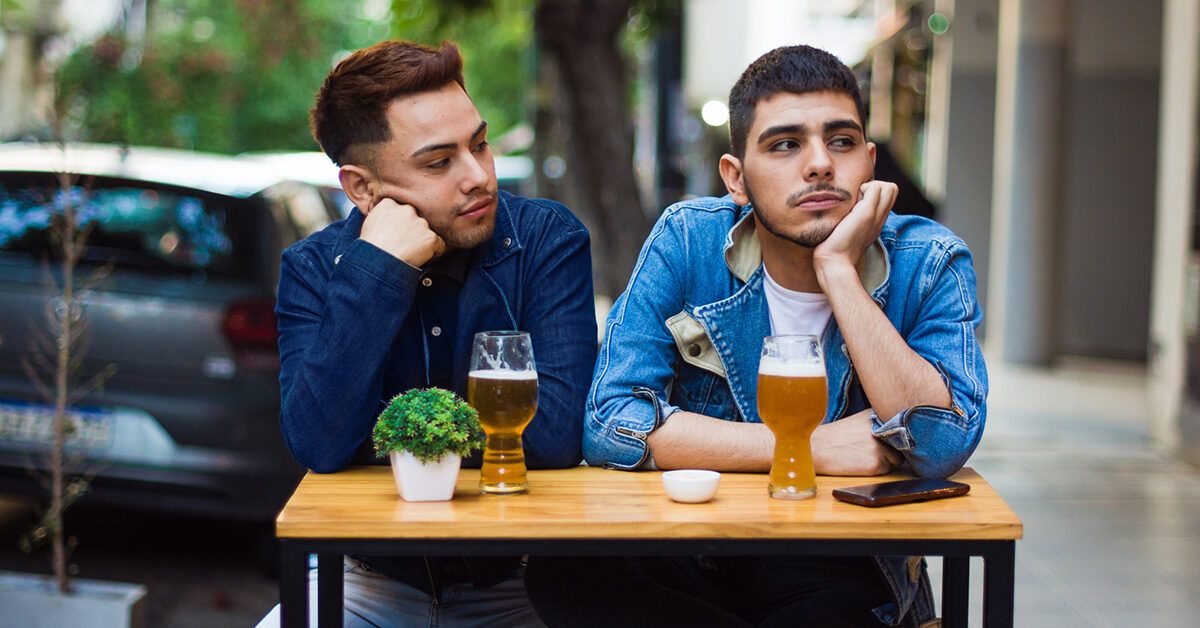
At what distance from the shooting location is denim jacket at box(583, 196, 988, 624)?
2457 mm

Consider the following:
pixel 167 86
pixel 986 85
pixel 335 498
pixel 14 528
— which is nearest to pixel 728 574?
pixel 335 498

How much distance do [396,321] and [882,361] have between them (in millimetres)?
939

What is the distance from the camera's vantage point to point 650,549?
1.97 metres

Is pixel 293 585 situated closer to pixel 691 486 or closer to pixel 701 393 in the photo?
pixel 691 486

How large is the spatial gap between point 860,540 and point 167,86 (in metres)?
19.2

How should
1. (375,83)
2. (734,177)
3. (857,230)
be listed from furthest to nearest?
(734,177) < (375,83) < (857,230)

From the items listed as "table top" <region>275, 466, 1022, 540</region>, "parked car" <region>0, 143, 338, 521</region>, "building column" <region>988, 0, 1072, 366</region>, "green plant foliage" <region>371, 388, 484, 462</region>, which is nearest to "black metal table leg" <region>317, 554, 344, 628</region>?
"table top" <region>275, 466, 1022, 540</region>

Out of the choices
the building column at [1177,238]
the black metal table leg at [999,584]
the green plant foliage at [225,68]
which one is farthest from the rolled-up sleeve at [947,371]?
the green plant foliage at [225,68]

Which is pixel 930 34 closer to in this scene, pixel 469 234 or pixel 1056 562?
pixel 1056 562

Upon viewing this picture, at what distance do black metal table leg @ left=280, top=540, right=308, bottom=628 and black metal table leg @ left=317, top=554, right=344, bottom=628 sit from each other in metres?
0.21

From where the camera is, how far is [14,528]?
18.9 ft

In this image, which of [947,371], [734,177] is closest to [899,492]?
[947,371]

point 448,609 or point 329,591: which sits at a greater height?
point 329,591

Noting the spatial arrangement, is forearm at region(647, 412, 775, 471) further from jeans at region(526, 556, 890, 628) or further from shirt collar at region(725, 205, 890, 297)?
shirt collar at region(725, 205, 890, 297)
